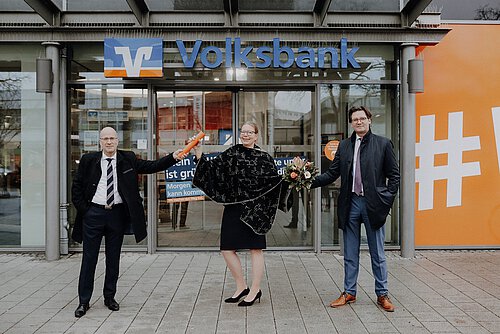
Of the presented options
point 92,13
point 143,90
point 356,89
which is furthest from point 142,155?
point 356,89

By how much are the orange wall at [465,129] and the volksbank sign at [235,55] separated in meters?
1.58

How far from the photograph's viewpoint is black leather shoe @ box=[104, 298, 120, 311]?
17.2 feet

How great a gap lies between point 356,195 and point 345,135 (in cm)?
308

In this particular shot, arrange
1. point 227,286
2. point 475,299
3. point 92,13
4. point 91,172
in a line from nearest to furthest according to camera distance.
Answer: point 91,172, point 475,299, point 227,286, point 92,13

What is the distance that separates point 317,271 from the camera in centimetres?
693

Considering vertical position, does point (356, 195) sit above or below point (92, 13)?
below

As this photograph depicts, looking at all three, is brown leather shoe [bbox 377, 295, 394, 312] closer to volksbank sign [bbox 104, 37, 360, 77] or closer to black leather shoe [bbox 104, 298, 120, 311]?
black leather shoe [bbox 104, 298, 120, 311]

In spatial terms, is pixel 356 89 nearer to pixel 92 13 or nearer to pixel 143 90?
pixel 143 90

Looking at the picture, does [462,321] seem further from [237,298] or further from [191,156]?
[191,156]

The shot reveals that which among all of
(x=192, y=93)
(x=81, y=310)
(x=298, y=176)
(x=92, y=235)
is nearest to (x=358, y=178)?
(x=298, y=176)

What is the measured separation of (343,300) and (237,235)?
128 cm

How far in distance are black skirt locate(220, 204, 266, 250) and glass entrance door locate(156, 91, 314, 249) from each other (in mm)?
2926

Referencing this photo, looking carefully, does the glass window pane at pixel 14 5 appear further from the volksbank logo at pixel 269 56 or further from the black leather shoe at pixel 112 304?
the black leather shoe at pixel 112 304

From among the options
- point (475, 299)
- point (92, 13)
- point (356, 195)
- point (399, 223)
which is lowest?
point (475, 299)
